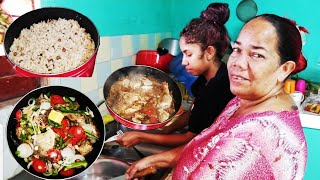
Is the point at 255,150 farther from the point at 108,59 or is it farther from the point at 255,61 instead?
the point at 108,59

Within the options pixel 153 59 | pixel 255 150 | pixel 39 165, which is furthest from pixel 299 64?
pixel 39 165

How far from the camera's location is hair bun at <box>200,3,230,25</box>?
0.90 metres

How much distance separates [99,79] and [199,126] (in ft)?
1.08

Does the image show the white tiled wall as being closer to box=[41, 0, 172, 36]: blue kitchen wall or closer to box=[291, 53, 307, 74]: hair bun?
box=[41, 0, 172, 36]: blue kitchen wall

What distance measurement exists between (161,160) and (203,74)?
28 centimetres

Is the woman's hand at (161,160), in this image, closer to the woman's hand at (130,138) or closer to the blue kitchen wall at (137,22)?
the woman's hand at (130,138)

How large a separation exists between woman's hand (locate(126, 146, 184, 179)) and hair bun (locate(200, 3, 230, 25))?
382mm

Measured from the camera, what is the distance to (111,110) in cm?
86

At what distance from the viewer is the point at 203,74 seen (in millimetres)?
937

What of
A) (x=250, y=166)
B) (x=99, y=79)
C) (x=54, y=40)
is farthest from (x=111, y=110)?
(x=250, y=166)

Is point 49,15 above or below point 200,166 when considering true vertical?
above

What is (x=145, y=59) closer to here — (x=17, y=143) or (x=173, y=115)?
(x=173, y=115)

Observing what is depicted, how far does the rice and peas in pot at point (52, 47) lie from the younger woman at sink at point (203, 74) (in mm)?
270

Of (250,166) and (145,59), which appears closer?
(250,166)
